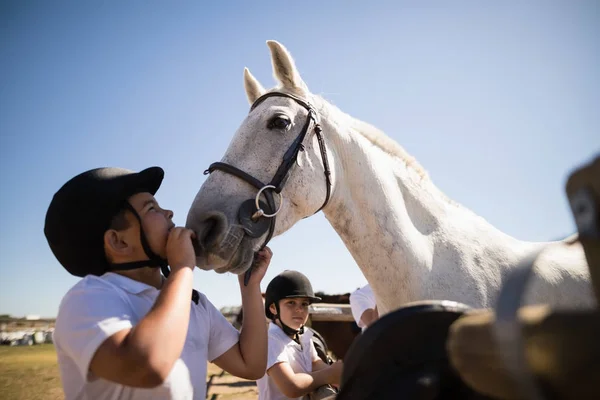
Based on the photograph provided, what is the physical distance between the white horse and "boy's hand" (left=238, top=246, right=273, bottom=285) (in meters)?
0.11

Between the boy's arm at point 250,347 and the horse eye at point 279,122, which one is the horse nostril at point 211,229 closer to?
the boy's arm at point 250,347

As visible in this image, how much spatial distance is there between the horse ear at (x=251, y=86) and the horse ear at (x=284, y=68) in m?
0.40

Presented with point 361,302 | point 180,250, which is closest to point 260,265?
point 180,250

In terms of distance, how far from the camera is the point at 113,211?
1.82 m

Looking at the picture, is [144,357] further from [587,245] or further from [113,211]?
[587,245]

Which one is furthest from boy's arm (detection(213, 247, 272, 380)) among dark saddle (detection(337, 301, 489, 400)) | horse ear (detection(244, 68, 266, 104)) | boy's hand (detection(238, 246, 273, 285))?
horse ear (detection(244, 68, 266, 104))

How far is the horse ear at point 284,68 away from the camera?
9.00 ft

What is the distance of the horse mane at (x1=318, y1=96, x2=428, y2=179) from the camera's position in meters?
2.82

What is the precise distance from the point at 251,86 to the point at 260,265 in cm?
169

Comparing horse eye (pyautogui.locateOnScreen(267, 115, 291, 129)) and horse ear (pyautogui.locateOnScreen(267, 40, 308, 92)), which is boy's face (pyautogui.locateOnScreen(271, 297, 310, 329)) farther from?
horse ear (pyautogui.locateOnScreen(267, 40, 308, 92))

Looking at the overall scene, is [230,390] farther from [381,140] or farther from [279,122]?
[279,122]

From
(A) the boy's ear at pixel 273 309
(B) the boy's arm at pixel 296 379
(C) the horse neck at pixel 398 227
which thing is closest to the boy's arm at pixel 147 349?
(C) the horse neck at pixel 398 227

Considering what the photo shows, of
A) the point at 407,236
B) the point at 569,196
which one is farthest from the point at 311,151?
the point at 569,196

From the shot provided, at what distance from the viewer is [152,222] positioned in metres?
1.85
